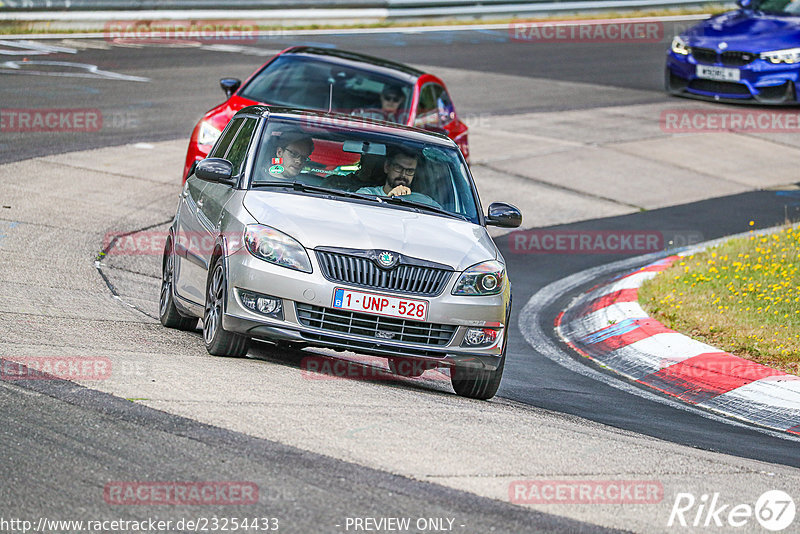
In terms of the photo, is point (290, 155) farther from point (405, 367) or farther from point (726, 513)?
point (726, 513)

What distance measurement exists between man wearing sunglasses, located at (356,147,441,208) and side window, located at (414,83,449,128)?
5106 mm

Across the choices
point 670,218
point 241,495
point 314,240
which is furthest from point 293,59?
point 241,495

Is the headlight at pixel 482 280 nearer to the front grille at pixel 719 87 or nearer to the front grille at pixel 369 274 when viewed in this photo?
the front grille at pixel 369 274

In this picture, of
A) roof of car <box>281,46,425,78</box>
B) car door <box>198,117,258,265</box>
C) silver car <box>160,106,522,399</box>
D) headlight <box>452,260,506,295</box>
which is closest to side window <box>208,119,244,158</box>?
car door <box>198,117,258,265</box>

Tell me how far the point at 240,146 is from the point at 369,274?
1.90 meters

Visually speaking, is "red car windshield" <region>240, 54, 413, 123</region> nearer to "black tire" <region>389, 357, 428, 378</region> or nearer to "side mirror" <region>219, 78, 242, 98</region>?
"side mirror" <region>219, 78, 242, 98</region>

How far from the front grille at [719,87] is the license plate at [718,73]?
13 centimetres

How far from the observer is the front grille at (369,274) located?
7.25 meters

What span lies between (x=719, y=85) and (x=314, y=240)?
1505 cm

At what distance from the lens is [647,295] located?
11.0 meters

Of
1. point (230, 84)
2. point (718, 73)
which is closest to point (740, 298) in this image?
point (230, 84)

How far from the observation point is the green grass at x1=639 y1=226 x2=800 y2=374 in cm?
954

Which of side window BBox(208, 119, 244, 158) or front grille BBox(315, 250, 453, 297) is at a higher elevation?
side window BBox(208, 119, 244, 158)

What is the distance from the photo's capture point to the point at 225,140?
924 cm
